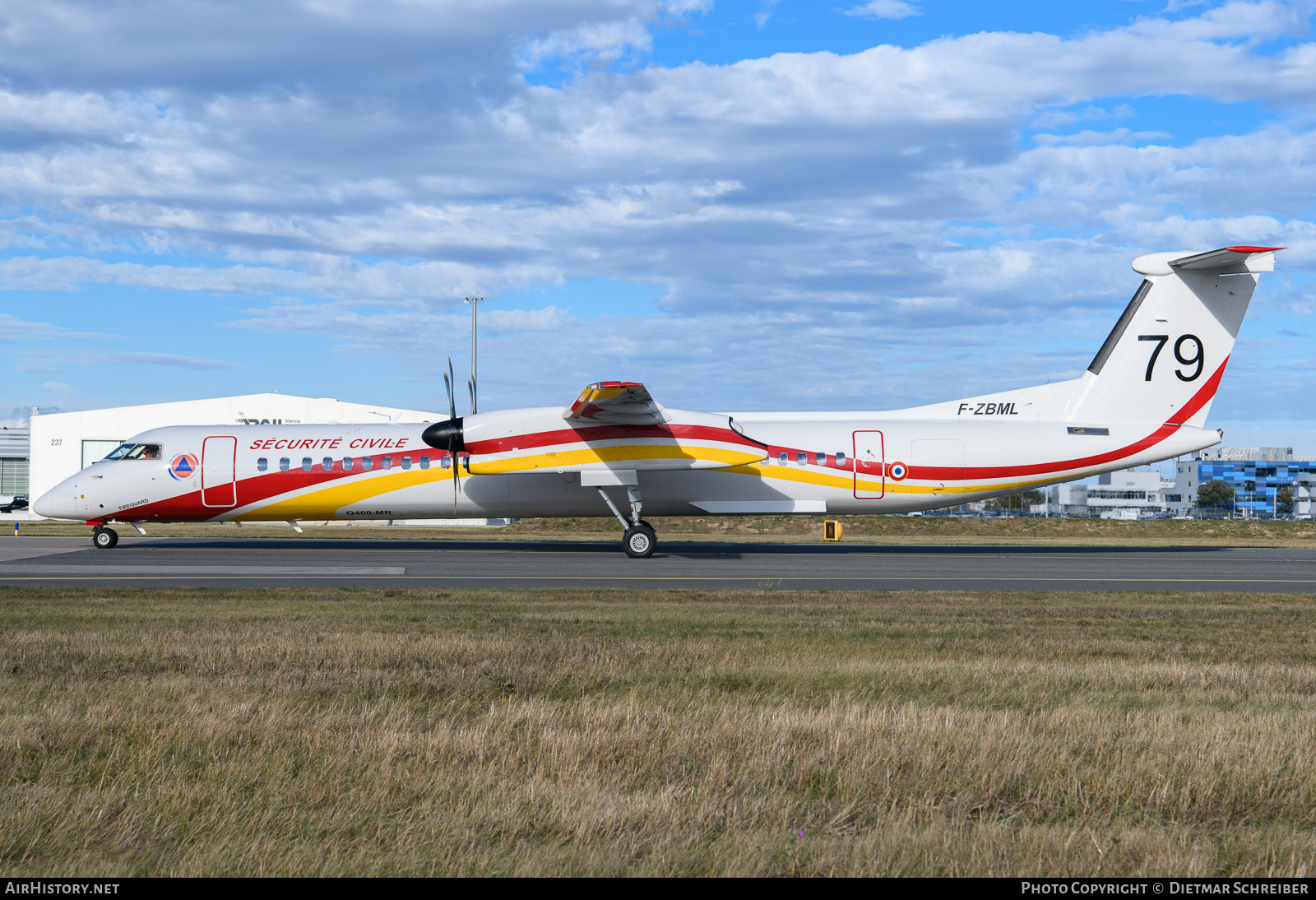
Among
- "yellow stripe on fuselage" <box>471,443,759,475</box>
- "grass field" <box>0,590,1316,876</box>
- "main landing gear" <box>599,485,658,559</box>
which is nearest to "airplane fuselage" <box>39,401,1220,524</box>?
"yellow stripe on fuselage" <box>471,443,759,475</box>

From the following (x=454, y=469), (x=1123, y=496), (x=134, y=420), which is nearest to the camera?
(x=454, y=469)

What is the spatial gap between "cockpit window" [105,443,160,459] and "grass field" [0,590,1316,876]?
638 inches

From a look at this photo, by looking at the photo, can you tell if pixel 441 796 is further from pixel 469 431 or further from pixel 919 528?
pixel 919 528

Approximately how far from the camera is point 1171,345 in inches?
998

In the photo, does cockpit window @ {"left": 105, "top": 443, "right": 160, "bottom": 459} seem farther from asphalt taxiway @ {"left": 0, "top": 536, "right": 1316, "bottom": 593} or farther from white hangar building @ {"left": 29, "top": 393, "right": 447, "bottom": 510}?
white hangar building @ {"left": 29, "top": 393, "right": 447, "bottom": 510}

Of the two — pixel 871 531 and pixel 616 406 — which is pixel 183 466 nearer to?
pixel 616 406

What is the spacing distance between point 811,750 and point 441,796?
7.50 feet

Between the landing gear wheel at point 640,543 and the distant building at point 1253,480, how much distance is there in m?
131

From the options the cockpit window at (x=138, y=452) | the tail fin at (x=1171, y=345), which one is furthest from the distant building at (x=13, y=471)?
the tail fin at (x=1171, y=345)

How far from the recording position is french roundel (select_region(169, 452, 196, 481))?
84.6ft

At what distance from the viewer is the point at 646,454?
24625 mm

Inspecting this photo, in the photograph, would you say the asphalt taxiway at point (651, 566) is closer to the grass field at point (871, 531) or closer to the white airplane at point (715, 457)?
the white airplane at point (715, 457)

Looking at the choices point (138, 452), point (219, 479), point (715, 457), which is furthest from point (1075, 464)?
point (138, 452)

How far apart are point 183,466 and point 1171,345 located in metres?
26.1
